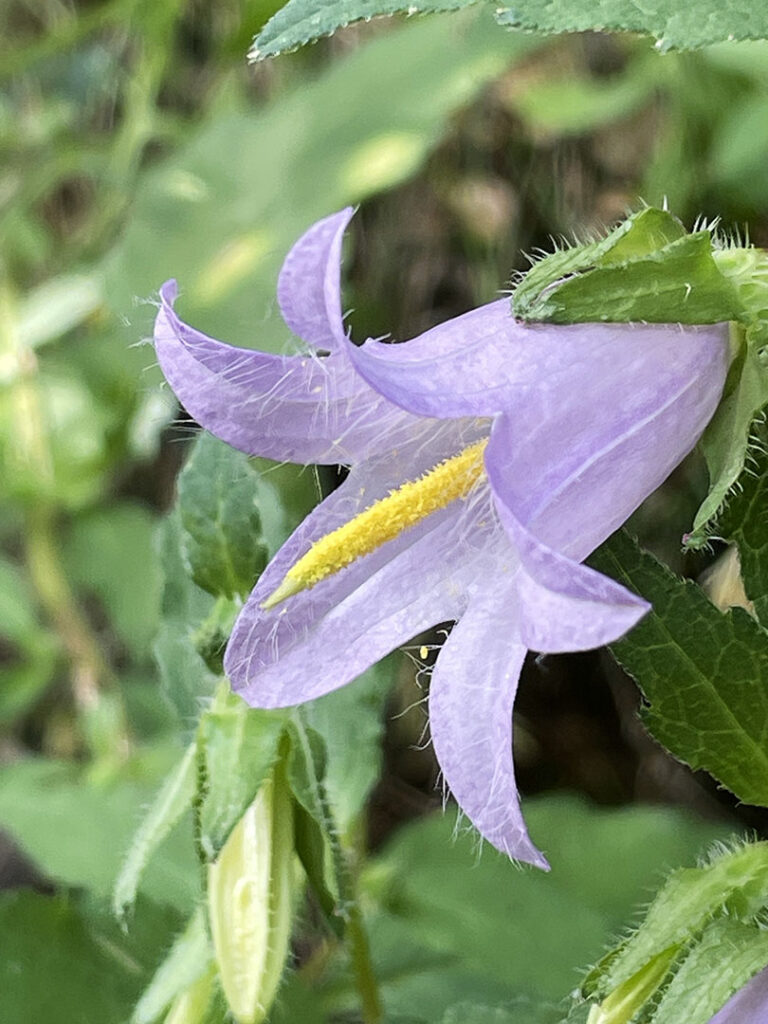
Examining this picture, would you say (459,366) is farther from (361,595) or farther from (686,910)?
(686,910)

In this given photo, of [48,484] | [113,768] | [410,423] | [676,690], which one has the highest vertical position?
[410,423]

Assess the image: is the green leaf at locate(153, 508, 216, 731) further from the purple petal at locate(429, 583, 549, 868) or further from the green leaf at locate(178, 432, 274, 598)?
the purple petal at locate(429, 583, 549, 868)

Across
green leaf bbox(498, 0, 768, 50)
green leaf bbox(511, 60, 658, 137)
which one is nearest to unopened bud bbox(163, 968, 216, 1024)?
green leaf bbox(498, 0, 768, 50)

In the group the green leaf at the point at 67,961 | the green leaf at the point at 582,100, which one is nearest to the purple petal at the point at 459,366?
the green leaf at the point at 67,961

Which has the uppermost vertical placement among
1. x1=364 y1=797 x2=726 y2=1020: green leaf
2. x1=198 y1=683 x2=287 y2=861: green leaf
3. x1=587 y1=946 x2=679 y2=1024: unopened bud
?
x1=198 y1=683 x2=287 y2=861: green leaf

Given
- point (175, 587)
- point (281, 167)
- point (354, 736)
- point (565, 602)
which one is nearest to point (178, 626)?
point (175, 587)

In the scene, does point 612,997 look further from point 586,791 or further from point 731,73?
point 731,73

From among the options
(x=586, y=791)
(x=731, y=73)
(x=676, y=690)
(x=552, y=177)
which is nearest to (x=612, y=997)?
(x=676, y=690)
